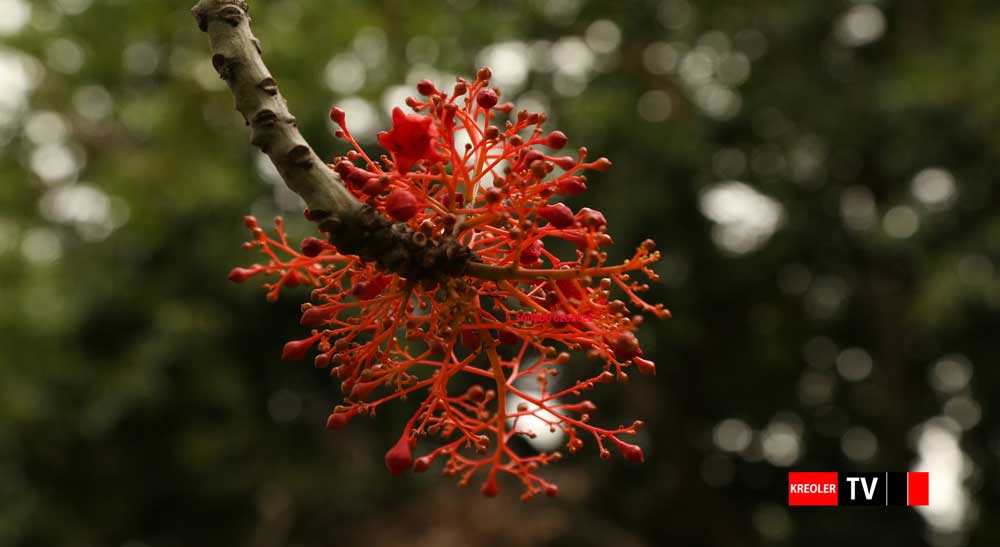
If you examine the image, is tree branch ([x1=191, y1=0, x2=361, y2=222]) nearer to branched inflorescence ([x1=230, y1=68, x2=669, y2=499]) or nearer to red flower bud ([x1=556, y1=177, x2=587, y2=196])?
branched inflorescence ([x1=230, y1=68, x2=669, y2=499])

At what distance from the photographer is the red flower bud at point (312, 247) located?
1222 millimetres

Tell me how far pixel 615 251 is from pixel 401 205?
5.46m

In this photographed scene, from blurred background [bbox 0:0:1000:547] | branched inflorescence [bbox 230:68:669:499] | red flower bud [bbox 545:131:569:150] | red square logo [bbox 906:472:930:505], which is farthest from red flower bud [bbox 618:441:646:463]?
blurred background [bbox 0:0:1000:547]

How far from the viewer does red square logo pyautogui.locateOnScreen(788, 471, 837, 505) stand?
12.8ft

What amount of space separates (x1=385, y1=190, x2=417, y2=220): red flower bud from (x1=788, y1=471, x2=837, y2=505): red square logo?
3030 mm

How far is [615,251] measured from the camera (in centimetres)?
655

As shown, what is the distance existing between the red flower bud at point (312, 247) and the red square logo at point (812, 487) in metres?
3.03

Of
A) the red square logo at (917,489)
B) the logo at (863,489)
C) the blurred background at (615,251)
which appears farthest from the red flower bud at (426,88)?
the blurred background at (615,251)

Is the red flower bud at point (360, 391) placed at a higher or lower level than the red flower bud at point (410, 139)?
Answer: lower

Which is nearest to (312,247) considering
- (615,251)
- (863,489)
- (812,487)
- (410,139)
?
(410,139)

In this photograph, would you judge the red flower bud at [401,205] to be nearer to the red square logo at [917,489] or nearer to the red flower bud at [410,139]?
the red flower bud at [410,139]

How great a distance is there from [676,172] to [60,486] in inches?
209

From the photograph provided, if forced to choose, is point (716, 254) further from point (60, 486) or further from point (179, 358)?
point (60, 486)

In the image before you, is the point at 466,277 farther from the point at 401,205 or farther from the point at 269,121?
the point at 269,121
